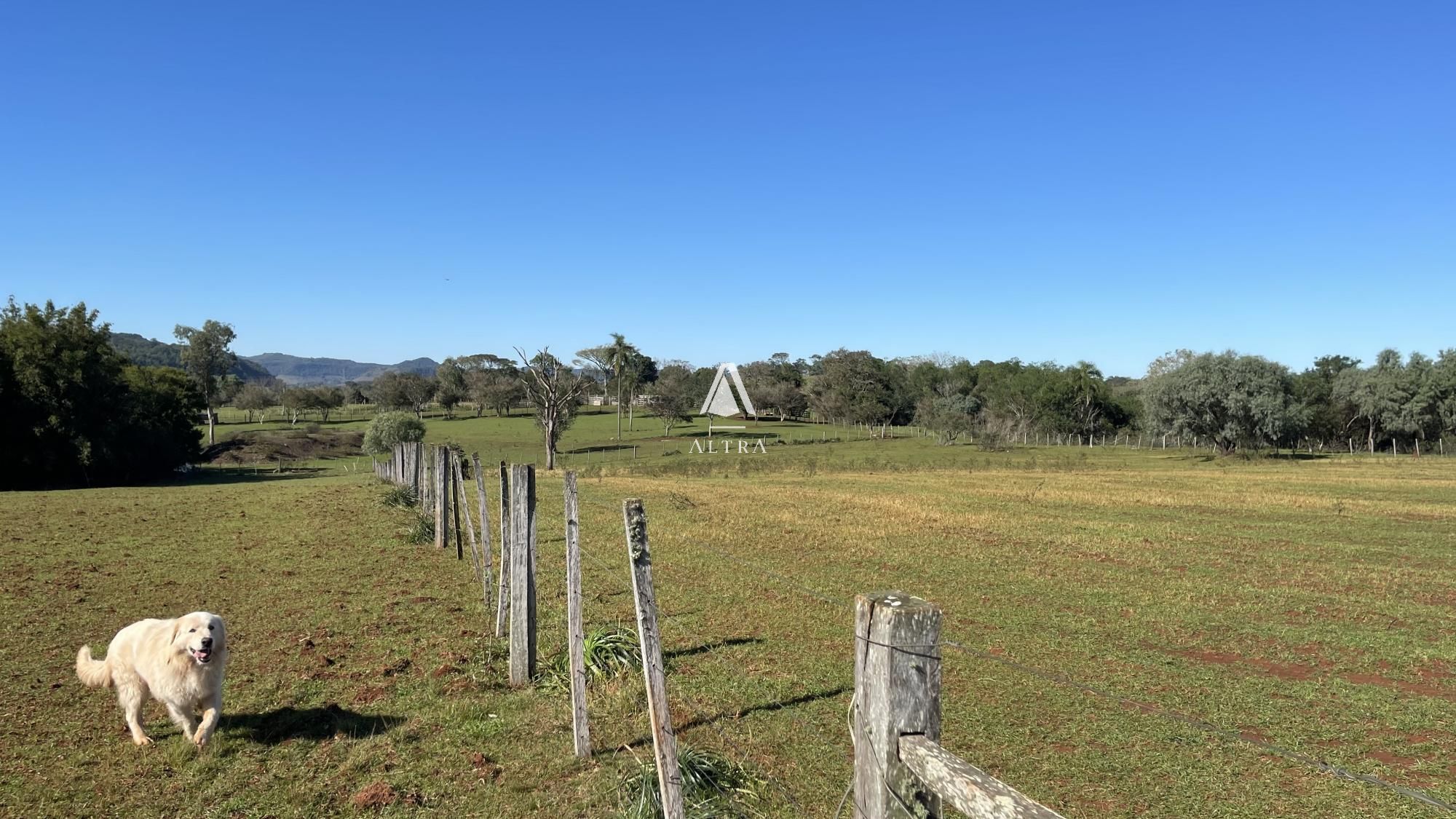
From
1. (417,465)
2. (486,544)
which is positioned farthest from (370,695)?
(417,465)

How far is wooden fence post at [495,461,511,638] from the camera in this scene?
8.17m

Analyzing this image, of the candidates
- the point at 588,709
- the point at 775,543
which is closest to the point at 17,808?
the point at 588,709

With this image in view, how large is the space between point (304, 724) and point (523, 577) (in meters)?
2.10

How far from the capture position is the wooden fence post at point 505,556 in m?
8.17

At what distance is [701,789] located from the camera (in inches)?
201

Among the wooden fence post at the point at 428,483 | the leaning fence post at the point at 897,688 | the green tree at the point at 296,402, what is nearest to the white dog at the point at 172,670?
the leaning fence post at the point at 897,688

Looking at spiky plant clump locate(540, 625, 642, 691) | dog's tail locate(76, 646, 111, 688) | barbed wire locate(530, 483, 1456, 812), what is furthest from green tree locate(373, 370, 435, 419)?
dog's tail locate(76, 646, 111, 688)

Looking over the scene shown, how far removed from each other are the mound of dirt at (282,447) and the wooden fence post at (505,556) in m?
60.8

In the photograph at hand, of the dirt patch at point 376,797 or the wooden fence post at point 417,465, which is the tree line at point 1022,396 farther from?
the dirt patch at point 376,797

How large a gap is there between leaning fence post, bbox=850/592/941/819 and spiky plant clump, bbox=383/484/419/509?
21187 mm

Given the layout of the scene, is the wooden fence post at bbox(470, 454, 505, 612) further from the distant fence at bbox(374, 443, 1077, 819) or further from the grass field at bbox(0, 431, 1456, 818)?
the distant fence at bbox(374, 443, 1077, 819)

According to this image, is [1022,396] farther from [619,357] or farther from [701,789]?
[701,789]

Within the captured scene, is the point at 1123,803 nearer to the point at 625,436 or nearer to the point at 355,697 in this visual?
the point at 355,697

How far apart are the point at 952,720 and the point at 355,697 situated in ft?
17.9
